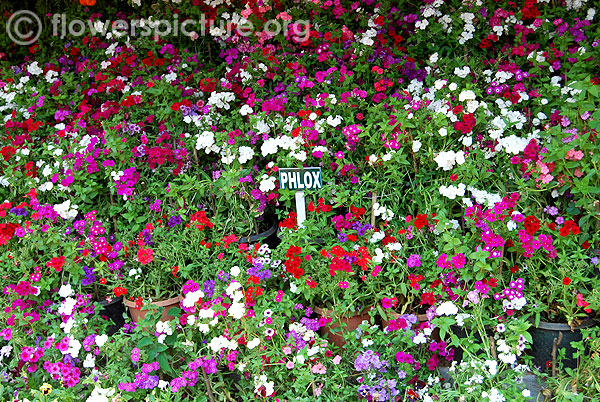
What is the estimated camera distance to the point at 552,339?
2154mm

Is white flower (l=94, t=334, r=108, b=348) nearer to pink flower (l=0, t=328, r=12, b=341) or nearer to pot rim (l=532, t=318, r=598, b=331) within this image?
pink flower (l=0, t=328, r=12, b=341)

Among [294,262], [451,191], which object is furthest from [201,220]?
[451,191]

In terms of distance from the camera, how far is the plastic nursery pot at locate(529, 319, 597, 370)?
2.14 meters

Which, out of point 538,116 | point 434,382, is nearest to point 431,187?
point 538,116

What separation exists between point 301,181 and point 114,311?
115cm

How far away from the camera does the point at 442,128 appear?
2.57 meters

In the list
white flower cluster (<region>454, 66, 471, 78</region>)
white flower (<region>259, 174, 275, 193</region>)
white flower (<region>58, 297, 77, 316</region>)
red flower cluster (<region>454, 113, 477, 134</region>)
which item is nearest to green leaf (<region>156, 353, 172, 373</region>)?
white flower (<region>58, 297, 77, 316</region>)

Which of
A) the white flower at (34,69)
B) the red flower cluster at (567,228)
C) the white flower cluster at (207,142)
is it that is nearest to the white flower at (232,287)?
the white flower cluster at (207,142)

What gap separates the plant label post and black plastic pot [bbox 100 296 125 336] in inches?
39.8

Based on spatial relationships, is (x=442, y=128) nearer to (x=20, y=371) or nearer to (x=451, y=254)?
(x=451, y=254)

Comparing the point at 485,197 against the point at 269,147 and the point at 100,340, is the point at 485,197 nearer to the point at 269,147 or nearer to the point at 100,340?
the point at 269,147

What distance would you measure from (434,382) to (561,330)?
532mm

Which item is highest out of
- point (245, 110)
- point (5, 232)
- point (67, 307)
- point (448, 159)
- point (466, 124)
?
point (245, 110)

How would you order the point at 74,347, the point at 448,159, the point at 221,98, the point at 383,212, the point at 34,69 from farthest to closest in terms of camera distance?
the point at 34,69, the point at 221,98, the point at 383,212, the point at 448,159, the point at 74,347
